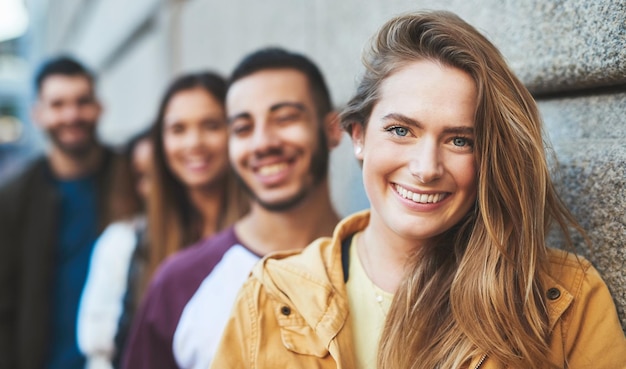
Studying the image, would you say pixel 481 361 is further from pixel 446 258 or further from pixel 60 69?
pixel 60 69

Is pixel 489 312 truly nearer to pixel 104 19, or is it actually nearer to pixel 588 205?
pixel 588 205

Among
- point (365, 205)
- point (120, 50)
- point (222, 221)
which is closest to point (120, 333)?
point (222, 221)

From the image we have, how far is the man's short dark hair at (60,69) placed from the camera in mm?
4746

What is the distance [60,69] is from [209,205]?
197 cm

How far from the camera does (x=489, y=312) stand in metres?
1.66

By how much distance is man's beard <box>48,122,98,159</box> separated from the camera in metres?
4.39

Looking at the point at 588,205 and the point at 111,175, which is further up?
the point at 588,205

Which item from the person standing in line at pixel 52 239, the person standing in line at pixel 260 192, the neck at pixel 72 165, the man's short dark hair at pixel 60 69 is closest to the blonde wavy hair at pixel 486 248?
the person standing in line at pixel 260 192

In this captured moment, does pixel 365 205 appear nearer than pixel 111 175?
Yes

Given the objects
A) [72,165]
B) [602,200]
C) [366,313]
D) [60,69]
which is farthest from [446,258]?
[60,69]

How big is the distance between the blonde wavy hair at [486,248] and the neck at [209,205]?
1.78m

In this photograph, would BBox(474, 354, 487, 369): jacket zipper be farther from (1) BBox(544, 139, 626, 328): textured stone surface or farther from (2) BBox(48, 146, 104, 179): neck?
(2) BBox(48, 146, 104, 179): neck

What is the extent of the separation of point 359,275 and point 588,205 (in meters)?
0.69

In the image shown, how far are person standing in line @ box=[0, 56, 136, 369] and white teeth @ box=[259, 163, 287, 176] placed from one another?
1.81 meters
